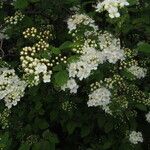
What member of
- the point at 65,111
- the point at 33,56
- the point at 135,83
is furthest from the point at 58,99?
the point at 33,56

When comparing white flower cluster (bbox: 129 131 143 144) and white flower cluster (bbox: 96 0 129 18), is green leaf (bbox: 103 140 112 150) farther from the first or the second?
white flower cluster (bbox: 96 0 129 18)

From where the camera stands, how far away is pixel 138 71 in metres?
4.31

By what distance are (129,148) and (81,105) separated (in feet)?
2.30

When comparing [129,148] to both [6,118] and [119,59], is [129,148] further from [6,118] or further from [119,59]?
[6,118]

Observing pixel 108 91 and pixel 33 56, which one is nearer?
pixel 33 56

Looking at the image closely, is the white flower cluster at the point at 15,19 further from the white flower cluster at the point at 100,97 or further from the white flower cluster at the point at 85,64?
the white flower cluster at the point at 85,64

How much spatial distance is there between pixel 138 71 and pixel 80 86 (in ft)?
2.23

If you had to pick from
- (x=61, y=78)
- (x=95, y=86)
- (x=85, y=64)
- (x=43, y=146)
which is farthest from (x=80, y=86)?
(x=61, y=78)

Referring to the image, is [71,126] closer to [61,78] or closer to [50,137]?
[50,137]

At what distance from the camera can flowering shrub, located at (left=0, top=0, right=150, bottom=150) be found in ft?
12.7

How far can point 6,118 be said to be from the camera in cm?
452

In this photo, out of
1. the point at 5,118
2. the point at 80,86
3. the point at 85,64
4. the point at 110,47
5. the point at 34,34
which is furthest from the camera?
the point at 80,86

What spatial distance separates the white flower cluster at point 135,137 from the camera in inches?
179

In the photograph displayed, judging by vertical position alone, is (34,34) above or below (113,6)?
below
